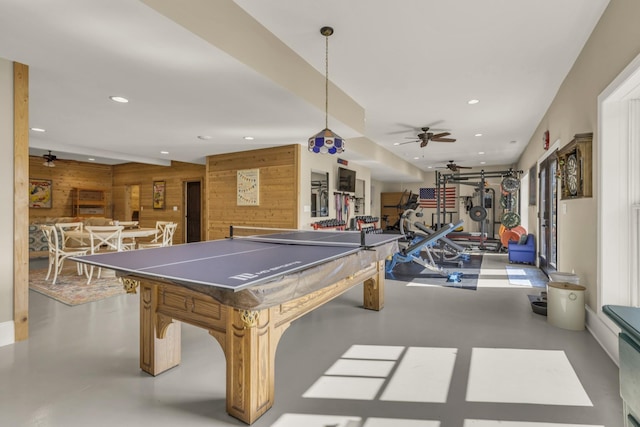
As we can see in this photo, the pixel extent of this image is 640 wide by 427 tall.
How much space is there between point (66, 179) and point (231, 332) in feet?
39.5

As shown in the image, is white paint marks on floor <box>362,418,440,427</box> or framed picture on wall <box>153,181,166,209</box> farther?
framed picture on wall <box>153,181,166,209</box>

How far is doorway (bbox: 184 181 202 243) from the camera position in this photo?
9828 mm

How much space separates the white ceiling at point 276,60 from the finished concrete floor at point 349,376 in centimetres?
243

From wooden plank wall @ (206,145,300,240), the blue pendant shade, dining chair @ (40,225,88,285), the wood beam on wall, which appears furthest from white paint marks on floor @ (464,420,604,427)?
dining chair @ (40,225,88,285)

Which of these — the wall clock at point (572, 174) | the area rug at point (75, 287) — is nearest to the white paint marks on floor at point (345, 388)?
the wall clock at point (572, 174)

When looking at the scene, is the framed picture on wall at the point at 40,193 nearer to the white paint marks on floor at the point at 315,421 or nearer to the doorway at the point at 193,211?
the doorway at the point at 193,211

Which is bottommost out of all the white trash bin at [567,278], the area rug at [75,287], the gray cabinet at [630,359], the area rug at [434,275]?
the area rug at [75,287]

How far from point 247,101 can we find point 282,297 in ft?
9.45

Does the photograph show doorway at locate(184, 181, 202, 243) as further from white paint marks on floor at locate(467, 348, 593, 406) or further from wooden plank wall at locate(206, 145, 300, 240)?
white paint marks on floor at locate(467, 348, 593, 406)

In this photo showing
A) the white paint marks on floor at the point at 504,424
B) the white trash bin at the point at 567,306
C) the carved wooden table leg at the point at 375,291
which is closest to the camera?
the white paint marks on floor at the point at 504,424

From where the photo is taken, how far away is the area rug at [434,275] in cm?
507

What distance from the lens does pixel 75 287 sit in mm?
4797

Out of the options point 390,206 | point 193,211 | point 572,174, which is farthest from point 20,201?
point 390,206

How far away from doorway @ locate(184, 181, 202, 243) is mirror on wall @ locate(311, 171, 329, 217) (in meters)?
4.21
